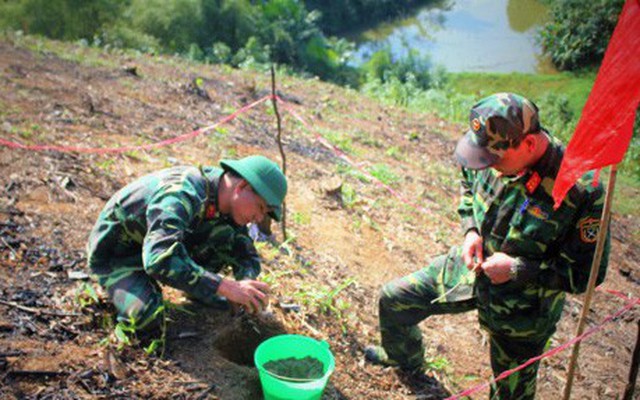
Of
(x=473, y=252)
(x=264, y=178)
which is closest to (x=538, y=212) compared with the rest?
(x=473, y=252)

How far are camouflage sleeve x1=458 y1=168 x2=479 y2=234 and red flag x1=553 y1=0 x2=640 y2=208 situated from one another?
3.14ft

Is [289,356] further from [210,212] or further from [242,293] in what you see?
[210,212]

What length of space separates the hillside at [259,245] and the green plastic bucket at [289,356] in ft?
0.91

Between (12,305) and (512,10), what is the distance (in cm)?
3242

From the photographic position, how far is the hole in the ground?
3.24 m

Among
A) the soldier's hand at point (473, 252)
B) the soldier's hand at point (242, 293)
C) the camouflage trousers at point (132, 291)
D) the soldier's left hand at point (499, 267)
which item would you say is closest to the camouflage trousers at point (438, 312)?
the soldier's hand at point (473, 252)

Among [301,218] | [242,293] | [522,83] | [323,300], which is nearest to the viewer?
[242,293]

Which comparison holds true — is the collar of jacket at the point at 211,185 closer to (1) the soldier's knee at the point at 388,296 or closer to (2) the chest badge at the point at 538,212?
(1) the soldier's knee at the point at 388,296

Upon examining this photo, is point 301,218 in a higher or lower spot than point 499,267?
lower

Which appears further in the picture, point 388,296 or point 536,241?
point 388,296

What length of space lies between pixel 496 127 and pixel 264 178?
46.5 inches

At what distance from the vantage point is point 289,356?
9.34 ft

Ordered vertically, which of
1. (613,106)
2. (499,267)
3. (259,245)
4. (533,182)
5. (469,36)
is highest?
(613,106)

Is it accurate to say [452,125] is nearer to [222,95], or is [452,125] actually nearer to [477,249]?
[222,95]
